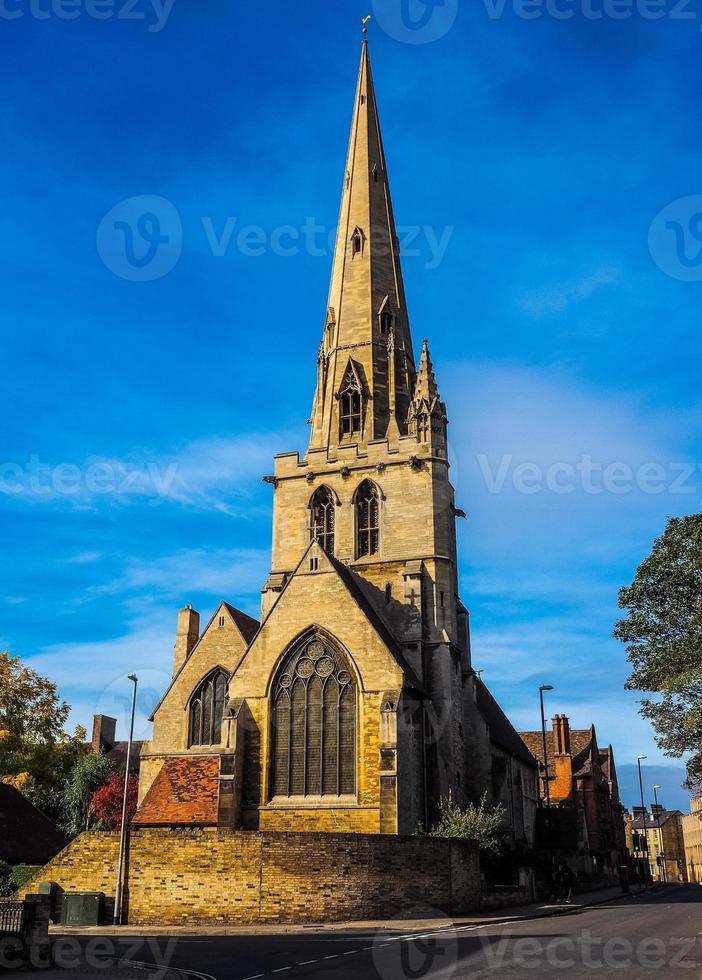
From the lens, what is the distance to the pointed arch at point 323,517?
134ft

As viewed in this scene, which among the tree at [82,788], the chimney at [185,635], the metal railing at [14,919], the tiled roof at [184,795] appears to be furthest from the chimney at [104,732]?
the metal railing at [14,919]

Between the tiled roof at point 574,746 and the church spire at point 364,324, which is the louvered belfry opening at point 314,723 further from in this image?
the tiled roof at point 574,746

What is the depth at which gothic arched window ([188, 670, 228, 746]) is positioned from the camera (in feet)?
123

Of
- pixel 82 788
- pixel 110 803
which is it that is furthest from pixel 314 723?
pixel 82 788

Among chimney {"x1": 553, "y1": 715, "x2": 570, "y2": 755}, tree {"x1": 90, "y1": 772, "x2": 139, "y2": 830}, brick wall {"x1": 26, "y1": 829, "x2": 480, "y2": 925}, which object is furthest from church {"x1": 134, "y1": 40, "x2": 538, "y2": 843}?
chimney {"x1": 553, "y1": 715, "x2": 570, "y2": 755}

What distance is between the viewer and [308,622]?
33531 mm

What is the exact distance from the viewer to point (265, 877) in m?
23.7

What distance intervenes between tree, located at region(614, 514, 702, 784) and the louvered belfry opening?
970cm

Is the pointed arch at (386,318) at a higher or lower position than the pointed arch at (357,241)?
lower

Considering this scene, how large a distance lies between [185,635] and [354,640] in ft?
37.9

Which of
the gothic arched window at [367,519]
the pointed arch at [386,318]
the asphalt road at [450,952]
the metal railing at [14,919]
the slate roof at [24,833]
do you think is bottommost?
the asphalt road at [450,952]

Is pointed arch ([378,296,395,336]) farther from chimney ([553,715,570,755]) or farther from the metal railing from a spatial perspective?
chimney ([553,715,570,755])

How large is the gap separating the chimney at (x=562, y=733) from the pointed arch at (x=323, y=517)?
114 feet

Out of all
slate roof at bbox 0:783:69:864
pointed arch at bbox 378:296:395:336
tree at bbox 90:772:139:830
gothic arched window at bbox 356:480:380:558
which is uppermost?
pointed arch at bbox 378:296:395:336
